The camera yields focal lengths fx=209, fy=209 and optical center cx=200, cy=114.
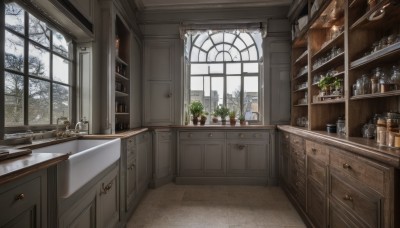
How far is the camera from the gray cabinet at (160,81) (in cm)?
372

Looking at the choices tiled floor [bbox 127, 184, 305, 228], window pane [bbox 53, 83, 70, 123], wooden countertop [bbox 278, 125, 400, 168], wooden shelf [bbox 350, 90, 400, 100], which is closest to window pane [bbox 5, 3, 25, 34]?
window pane [bbox 53, 83, 70, 123]

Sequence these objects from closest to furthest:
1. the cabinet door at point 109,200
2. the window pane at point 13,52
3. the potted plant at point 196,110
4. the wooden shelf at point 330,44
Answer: the window pane at point 13,52 → the cabinet door at point 109,200 → the wooden shelf at point 330,44 → the potted plant at point 196,110

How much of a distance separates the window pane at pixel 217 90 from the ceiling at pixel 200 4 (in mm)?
1264

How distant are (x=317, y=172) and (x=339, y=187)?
1.30 ft

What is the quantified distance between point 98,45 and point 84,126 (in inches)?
37.5

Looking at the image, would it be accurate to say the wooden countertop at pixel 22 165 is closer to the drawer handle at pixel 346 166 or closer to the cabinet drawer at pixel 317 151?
the drawer handle at pixel 346 166

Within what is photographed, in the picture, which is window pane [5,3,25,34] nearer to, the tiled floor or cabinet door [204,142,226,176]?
the tiled floor

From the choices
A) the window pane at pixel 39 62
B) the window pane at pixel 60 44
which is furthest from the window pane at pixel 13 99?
the window pane at pixel 60 44

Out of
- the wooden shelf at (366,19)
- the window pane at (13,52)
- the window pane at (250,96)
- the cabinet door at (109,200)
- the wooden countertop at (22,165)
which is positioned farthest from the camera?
the window pane at (250,96)

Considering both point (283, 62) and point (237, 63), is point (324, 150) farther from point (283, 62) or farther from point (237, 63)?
point (237, 63)

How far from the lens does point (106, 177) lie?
182cm

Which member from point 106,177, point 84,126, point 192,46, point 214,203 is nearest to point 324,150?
point 214,203

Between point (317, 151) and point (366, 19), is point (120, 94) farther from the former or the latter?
point (366, 19)

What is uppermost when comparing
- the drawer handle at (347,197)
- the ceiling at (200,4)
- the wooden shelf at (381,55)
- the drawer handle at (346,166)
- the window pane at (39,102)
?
the ceiling at (200,4)
